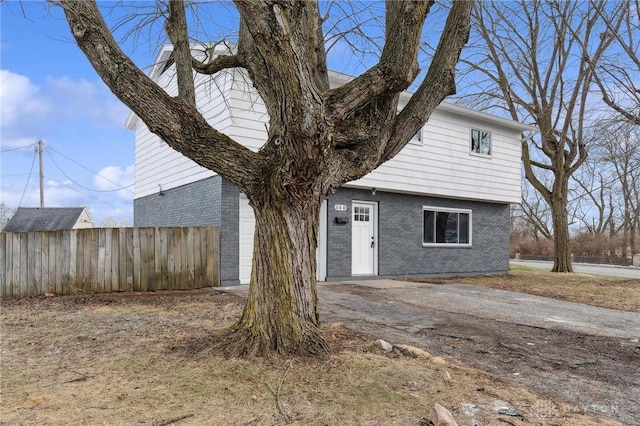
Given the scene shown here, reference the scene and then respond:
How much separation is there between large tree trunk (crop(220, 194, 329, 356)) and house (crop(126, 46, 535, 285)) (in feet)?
19.0

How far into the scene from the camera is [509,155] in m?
15.4

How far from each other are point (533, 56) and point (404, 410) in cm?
1678

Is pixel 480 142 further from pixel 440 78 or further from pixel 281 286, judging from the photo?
pixel 281 286

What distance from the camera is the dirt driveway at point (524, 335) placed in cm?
371

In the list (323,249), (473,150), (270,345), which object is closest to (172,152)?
(323,249)

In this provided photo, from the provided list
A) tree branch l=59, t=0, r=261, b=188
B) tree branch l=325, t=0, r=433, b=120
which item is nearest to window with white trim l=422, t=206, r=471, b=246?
tree branch l=325, t=0, r=433, b=120

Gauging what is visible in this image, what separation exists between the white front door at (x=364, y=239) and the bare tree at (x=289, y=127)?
7.67 metres

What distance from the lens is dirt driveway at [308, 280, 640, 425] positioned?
12.2 feet

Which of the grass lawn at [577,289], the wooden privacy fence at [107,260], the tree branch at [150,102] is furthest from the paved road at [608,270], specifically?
the tree branch at [150,102]

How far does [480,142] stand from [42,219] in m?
17.2

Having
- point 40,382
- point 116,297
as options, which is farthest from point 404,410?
point 116,297

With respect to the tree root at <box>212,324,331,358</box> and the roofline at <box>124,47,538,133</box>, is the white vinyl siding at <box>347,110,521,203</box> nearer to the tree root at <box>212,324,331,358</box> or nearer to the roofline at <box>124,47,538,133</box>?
the roofline at <box>124,47,538,133</box>

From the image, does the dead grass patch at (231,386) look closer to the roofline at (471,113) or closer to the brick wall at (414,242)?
the brick wall at (414,242)

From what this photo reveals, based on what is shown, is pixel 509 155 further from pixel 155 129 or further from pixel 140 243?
pixel 155 129
